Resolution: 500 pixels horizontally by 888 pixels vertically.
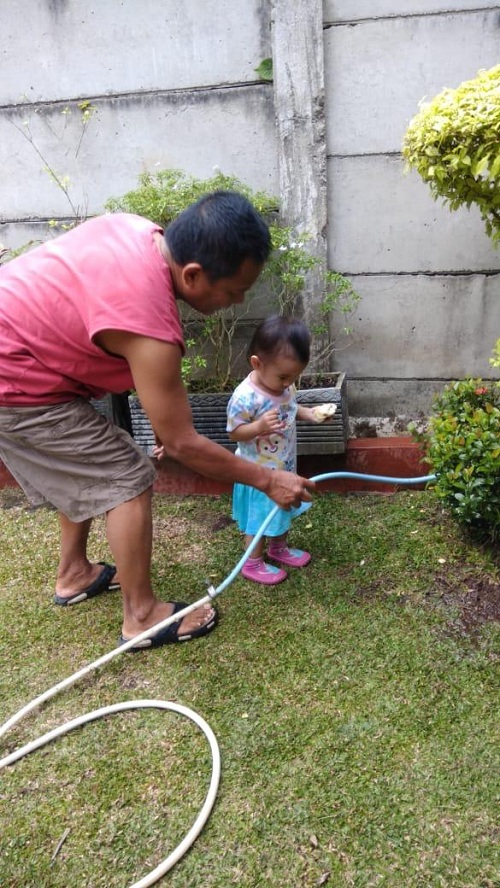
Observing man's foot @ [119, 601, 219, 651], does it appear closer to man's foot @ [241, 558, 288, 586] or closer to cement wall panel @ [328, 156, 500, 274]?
man's foot @ [241, 558, 288, 586]

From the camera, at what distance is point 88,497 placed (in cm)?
244

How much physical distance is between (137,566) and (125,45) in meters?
3.04

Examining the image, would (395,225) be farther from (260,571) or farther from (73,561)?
(73,561)

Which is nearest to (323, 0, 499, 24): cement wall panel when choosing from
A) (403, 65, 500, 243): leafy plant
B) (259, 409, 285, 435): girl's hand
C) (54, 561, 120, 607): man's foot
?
(403, 65, 500, 243): leafy plant

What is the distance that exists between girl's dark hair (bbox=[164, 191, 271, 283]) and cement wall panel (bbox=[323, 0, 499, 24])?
2.07 meters

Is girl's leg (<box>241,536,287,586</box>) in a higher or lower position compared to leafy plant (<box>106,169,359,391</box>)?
lower

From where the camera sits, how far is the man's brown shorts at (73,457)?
2295mm

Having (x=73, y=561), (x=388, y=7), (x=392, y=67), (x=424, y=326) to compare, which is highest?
(x=388, y=7)

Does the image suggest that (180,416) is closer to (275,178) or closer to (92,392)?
(92,392)

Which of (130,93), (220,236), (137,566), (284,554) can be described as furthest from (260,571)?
(130,93)

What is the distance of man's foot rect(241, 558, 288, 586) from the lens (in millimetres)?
2852

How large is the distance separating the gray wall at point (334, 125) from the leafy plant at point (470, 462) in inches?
36.6

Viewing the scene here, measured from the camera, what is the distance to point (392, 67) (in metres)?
3.26

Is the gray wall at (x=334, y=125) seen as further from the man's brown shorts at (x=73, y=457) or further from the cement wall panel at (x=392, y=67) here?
the man's brown shorts at (x=73, y=457)
